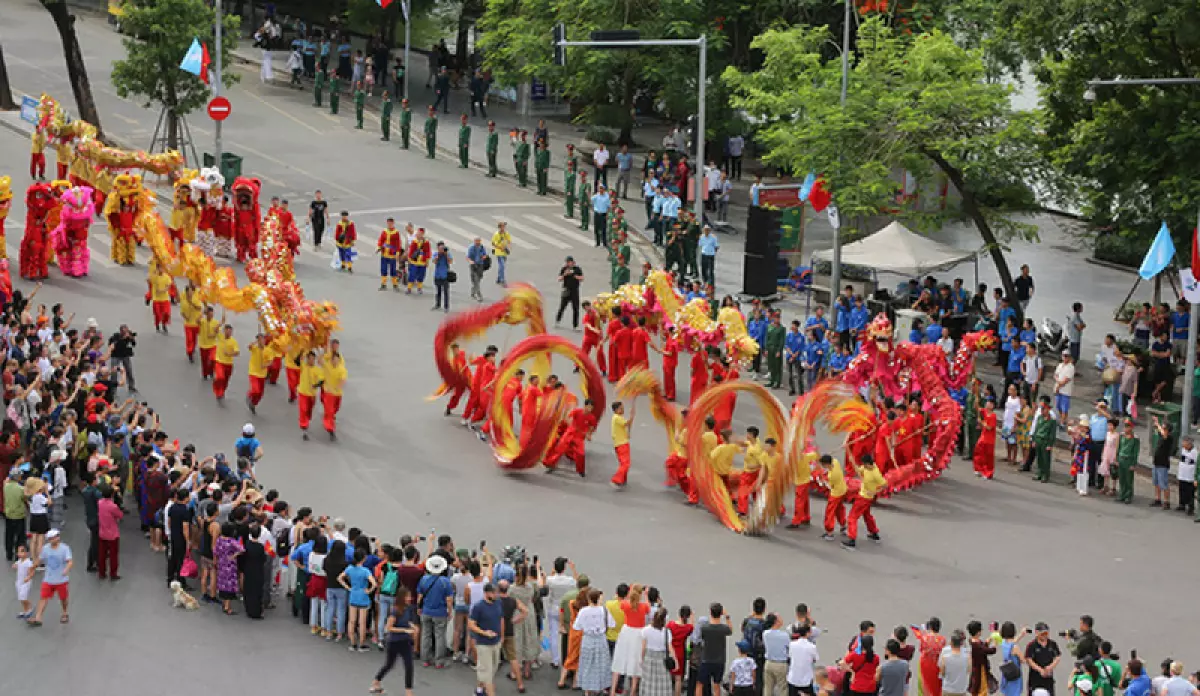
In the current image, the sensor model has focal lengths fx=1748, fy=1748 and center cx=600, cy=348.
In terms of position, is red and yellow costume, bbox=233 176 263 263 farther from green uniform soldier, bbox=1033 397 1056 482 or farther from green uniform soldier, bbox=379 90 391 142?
green uniform soldier, bbox=1033 397 1056 482

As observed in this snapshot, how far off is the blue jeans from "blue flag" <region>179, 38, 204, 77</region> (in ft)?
75.8

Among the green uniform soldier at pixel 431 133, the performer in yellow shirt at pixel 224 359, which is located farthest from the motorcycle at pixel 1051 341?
the green uniform soldier at pixel 431 133

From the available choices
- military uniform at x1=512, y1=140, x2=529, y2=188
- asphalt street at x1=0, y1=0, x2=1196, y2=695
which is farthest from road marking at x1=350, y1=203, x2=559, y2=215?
asphalt street at x1=0, y1=0, x2=1196, y2=695

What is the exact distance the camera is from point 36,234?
3400cm

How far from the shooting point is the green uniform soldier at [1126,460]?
25.7 m

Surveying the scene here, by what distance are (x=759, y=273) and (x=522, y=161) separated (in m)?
11.3

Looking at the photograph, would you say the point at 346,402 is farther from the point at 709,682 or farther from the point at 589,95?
the point at 589,95

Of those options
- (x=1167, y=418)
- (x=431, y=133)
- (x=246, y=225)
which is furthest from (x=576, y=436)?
(x=431, y=133)

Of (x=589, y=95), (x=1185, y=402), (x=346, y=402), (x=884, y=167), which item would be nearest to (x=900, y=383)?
(x=1185, y=402)

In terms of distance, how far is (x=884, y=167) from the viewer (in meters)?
32.9

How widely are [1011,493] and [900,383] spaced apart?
2.42 meters

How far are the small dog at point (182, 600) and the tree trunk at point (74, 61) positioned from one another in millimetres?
25183

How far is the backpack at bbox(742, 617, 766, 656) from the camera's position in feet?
61.1

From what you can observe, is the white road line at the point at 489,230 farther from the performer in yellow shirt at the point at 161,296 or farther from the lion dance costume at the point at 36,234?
the performer in yellow shirt at the point at 161,296
